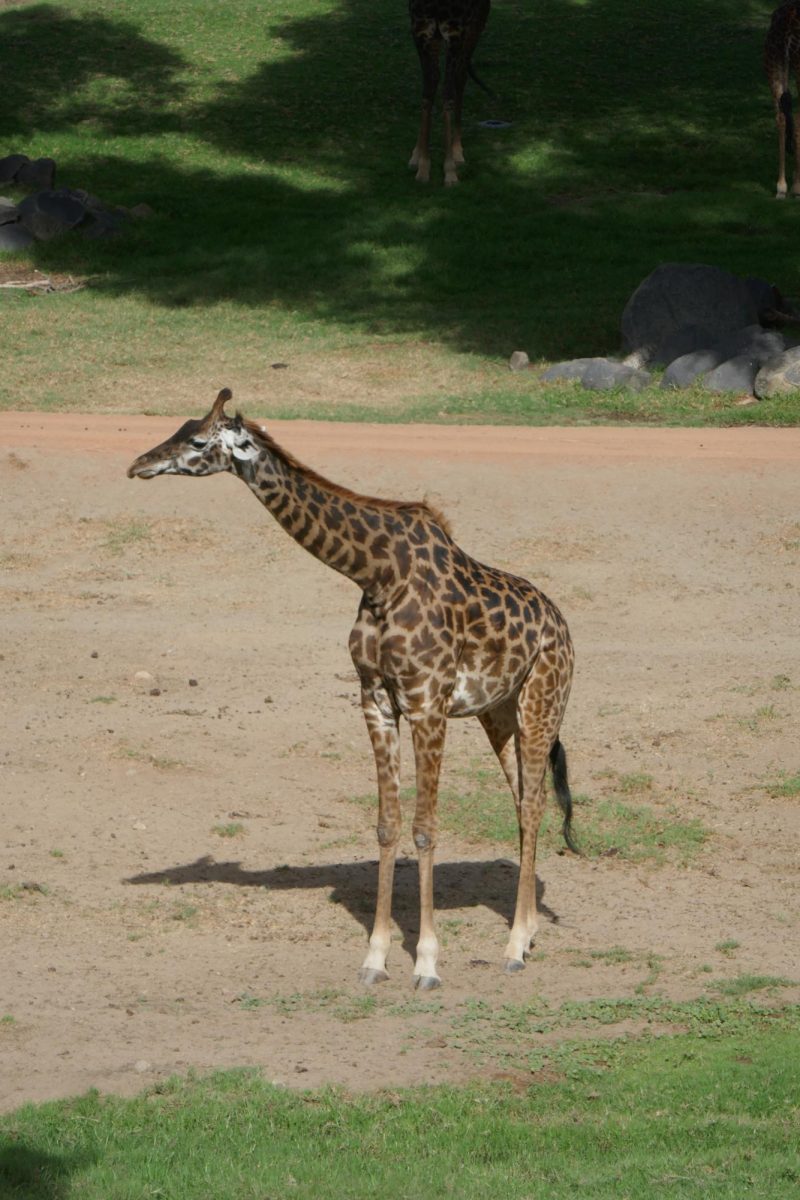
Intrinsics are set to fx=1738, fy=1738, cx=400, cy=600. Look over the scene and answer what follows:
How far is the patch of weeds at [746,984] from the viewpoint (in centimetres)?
791

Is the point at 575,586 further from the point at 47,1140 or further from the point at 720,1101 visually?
the point at 47,1140

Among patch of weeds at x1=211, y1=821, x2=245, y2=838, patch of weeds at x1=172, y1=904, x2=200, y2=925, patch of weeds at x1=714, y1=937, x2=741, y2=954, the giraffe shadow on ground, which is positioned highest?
patch of weeds at x1=714, y1=937, x2=741, y2=954

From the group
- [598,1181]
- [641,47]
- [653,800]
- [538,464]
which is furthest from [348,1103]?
[641,47]

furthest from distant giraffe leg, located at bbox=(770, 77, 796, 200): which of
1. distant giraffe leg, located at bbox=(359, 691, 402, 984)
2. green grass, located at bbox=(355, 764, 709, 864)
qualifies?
distant giraffe leg, located at bbox=(359, 691, 402, 984)

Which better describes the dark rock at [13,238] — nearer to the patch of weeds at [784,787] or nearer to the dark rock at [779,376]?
the dark rock at [779,376]

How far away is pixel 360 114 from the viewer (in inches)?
1208

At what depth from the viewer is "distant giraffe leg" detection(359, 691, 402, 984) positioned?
8.13m

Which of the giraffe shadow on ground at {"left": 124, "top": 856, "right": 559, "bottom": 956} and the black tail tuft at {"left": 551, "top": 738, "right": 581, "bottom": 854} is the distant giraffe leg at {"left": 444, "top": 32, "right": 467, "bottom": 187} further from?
the black tail tuft at {"left": 551, "top": 738, "right": 581, "bottom": 854}

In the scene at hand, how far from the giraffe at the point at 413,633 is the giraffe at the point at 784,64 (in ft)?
63.7

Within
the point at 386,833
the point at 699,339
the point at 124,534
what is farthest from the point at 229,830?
the point at 699,339

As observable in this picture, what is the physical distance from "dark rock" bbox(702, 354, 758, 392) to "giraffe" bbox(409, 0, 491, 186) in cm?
943

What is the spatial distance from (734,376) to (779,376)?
567 millimetres

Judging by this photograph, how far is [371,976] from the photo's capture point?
8086 millimetres

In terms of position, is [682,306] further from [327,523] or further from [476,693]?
[327,523]
